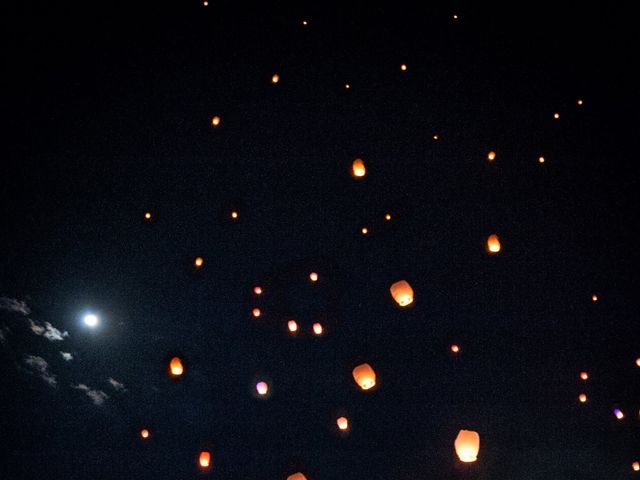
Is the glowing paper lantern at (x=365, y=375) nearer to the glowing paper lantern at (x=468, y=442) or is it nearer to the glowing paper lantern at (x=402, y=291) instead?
the glowing paper lantern at (x=402, y=291)

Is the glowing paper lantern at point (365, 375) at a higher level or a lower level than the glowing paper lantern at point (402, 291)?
lower

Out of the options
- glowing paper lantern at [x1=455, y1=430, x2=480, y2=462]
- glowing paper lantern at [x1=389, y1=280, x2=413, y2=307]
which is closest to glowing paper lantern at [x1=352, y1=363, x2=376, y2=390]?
glowing paper lantern at [x1=389, y1=280, x2=413, y2=307]

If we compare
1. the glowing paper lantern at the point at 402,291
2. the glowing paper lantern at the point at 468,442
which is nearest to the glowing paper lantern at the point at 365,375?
the glowing paper lantern at the point at 402,291

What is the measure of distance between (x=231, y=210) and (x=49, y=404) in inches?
278

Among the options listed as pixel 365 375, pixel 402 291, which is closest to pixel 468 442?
pixel 365 375

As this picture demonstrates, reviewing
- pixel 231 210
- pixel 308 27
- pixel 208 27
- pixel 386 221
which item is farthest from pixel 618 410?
pixel 208 27

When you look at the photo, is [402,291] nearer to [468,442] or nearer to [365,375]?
[365,375]

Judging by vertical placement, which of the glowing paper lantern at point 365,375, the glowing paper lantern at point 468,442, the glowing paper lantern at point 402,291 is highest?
the glowing paper lantern at point 402,291

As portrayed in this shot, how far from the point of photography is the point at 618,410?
26.8 ft

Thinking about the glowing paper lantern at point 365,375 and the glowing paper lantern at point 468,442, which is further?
the glowing paper lantern at point 365,375

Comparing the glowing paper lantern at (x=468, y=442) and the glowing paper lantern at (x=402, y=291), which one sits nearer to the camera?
the glowing paper lantern at (x=468, y=442)

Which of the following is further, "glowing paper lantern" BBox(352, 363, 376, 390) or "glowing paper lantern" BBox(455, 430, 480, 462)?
"glowing paper lantern" BBox(352, 363, 376, 390)

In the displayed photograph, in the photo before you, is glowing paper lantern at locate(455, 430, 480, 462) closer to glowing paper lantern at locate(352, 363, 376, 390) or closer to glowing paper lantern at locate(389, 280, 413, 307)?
glowing paper lantern at locate(352, 363, 376, 390)

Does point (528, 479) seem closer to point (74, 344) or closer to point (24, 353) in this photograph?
point (74, 344)
